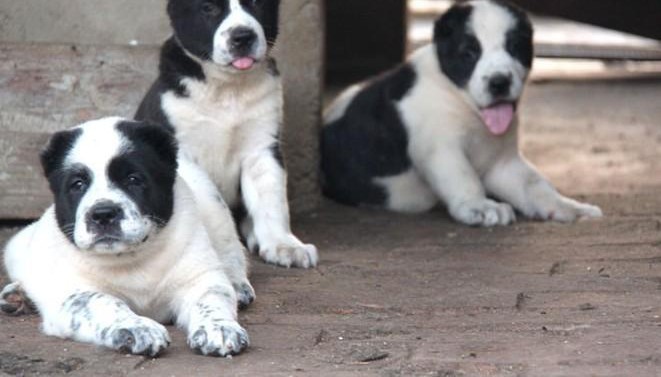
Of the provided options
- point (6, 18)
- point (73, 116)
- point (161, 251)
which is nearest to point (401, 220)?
point (73, 116)

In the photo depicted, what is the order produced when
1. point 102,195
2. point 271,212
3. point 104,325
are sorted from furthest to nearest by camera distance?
point 271,212 < point 102,195 < point 104,325

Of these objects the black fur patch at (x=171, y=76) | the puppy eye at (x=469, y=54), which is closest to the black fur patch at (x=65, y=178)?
the black fur patch at (x=171, y=76)

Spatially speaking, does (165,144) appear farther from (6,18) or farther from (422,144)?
(422,144)

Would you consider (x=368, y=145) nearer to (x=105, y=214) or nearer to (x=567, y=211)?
(x=567, y=211)

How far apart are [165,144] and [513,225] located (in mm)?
2795

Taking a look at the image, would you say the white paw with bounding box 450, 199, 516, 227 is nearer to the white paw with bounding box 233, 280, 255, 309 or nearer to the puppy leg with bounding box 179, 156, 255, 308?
the puppy leg with bounding box 179, 156, 255, 308

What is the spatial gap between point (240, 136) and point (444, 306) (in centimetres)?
167

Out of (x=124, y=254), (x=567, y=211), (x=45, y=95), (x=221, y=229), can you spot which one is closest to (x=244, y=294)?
(x=221, y=229)

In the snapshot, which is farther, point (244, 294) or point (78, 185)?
point (244, 294)

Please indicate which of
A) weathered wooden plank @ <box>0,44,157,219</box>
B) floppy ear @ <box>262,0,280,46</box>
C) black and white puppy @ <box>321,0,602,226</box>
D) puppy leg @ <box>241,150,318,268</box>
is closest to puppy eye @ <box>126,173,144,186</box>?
puppy leg @ <box>241,150,318,268</box>

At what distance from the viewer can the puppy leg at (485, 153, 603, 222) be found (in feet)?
24.5

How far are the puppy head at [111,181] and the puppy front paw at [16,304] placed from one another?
0.43m

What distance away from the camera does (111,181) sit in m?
4.81

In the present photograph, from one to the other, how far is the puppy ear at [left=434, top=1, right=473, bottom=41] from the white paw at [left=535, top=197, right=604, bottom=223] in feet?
3.57
